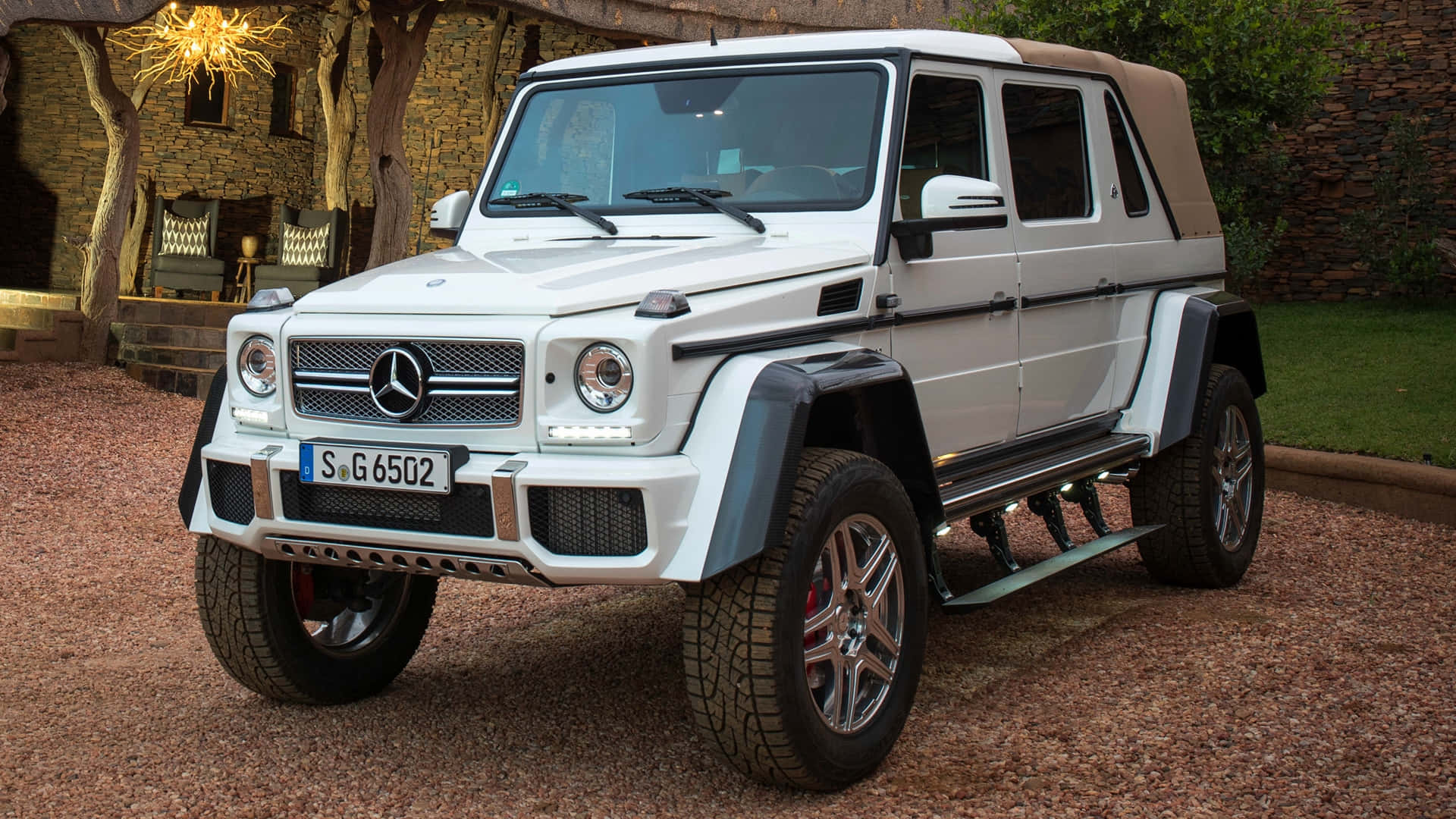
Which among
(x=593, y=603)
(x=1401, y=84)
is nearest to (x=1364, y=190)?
(x=1401, y=84)

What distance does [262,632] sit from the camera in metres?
4.08

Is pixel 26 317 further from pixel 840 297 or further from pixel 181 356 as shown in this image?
pixel 840 297

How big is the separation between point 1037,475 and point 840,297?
1.17 metres

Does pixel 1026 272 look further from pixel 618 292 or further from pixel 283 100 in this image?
pixel 283 100

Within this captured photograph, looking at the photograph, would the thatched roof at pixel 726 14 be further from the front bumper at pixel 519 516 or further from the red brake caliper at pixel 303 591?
the front bumper at pixel 519 516

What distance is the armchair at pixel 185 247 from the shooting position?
15.3 meters

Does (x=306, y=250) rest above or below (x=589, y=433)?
below

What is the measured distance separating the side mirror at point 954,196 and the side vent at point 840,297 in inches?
11.4

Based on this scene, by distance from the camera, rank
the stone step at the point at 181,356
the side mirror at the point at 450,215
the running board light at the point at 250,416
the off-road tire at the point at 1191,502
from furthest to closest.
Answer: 1. the stone step at the point at 181,356
2. the off-road tire at the point at 1191,502
3. the side mirror at the point at 450,215
4. the running board light at the point at 250,416

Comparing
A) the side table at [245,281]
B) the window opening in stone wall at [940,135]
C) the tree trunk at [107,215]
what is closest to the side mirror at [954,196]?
the window opening in stone wall at [940,135]

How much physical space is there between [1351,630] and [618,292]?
11.0 ft

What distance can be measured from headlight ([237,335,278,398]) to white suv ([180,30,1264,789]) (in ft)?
0.04

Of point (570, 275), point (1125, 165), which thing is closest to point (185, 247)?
point (1125, 165)

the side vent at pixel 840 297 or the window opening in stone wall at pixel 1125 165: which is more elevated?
the window opening in stone wall at pixel 1125 165
